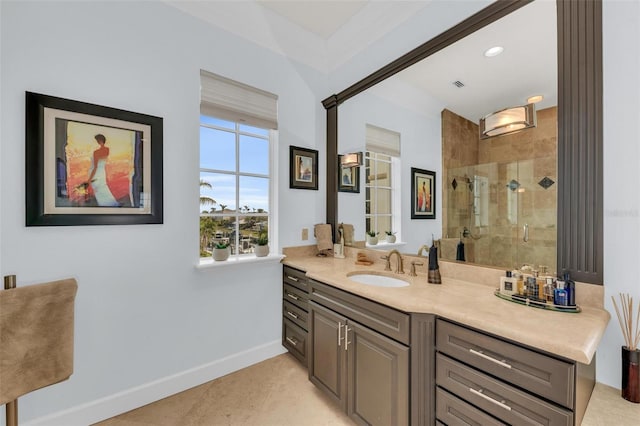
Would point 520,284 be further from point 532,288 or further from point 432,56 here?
point 432,56

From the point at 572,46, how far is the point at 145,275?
2.75m

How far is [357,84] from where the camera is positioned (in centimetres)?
238

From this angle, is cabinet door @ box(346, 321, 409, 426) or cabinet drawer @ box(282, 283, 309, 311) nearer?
cabinet door @ box(346, 321, 409, 426)

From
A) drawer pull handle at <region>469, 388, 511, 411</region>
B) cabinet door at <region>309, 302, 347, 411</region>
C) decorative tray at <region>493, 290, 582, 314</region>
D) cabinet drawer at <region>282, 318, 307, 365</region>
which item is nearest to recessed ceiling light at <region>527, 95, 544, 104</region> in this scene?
decorative tray at <region>493, 290, 582, 314</region>

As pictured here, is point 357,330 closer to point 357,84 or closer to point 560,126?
point 560,126

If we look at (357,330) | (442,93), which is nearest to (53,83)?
(357,330)

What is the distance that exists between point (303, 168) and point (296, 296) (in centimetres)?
123

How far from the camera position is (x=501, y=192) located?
144 cm

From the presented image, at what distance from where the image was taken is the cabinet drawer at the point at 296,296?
84.0 inches

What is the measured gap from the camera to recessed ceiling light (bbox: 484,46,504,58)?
1493 millimetres

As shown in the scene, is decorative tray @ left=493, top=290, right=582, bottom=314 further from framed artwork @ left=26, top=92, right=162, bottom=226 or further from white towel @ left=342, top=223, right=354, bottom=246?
framed artwork @ left=26, top=92, right=162, bottom=226

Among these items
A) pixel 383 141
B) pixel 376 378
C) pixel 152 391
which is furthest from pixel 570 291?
pixel 152 391

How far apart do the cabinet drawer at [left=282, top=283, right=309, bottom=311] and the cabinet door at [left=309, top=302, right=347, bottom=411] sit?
0.76 feet

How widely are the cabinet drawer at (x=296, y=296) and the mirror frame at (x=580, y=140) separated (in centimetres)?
162
